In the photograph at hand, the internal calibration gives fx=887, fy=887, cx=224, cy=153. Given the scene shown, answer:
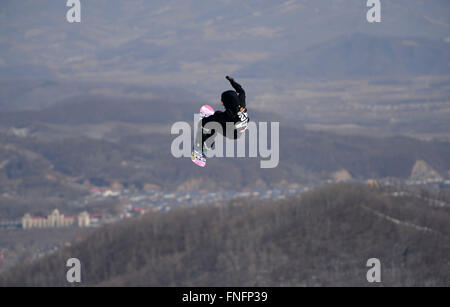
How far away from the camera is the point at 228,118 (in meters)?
22.6

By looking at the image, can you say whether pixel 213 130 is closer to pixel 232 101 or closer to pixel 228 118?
pixel 228 118

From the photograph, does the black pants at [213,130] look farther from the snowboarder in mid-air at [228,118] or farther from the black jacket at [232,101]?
the black jacket at [232,101]

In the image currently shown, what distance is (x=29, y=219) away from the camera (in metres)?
196

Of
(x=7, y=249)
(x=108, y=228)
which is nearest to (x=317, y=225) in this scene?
(x=108, y=228)

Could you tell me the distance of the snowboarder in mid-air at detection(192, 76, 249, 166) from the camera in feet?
72.3

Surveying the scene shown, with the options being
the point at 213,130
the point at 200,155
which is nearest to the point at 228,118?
the point at 213,130

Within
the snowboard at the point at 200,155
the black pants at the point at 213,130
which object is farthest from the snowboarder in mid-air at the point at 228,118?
the snowboard at the point at 200,155

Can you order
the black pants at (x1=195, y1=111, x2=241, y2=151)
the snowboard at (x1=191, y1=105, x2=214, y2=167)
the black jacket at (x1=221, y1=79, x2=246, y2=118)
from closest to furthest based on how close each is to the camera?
the black jacket at (x1=221, y1=79, x2=246, y2=118)
the black pants at (x1=195, y1=111, x2=241, y2=151)
the snowboard at (x1=191, y1=105, x2=214, y2=167)

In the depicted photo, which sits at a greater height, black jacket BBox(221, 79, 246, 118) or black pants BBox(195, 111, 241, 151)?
black jacket BBox(221, 79, 246, 118)

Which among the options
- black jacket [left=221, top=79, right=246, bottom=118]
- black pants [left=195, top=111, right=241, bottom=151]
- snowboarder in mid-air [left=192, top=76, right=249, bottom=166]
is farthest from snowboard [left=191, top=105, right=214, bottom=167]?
black jacket [left=221, top=79, right=246, bottom=118]

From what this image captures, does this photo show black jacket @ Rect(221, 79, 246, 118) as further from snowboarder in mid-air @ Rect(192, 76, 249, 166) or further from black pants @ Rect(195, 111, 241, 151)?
black pants @ Rect(195, 111, 241, 151)

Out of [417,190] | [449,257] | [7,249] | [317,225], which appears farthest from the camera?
[7,249]
